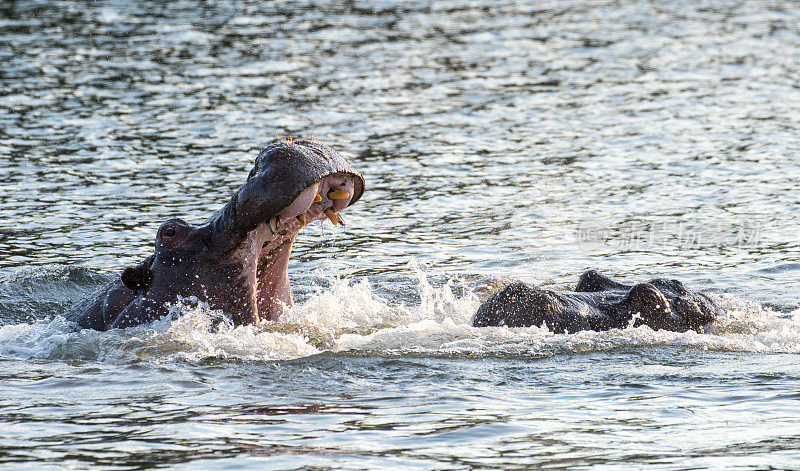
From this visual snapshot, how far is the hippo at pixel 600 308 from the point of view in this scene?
24.3 feet

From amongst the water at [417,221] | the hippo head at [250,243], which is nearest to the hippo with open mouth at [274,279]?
the hippo head at [250,243]

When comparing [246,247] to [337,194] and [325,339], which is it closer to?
[337,194]

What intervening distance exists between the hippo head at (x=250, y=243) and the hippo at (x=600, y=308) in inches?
46.1

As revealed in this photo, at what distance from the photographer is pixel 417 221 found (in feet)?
42.7

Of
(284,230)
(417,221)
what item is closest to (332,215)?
(284,230)

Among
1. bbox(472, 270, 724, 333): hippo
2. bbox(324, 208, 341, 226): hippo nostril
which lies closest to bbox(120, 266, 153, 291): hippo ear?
bbox(324, 208, 341, 226): hippo nostril

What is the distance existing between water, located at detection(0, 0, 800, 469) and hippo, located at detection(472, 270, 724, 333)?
108 millimetres

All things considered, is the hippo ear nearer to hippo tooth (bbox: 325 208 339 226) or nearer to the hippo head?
the hippo head

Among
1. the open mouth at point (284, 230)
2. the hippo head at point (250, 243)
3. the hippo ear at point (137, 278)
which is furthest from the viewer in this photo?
the hippo ear at point (137, 278)

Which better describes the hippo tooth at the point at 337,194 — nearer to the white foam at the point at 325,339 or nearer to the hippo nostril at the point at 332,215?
the hippo nostril at the point at 332,215

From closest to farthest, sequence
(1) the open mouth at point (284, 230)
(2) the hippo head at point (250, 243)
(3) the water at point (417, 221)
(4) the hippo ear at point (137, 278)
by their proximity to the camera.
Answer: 1. (3) the water at point (417, 221)
2. (2) the hippo head at point (250, 243)
3. (1) the open mouth at point (284, 230)
4. (4) the hippo ear at point (137, 278)

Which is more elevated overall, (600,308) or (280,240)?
(280,240)

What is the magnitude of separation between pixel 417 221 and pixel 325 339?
5.06 meters

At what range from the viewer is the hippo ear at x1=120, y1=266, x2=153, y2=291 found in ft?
24.0
